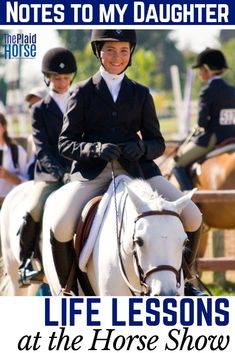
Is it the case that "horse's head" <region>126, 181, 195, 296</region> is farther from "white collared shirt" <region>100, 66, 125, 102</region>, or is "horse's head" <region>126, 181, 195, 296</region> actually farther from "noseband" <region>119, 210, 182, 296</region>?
"white collared shirt" <region>100, 66, 125, 102</region>

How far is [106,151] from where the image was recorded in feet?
21.8

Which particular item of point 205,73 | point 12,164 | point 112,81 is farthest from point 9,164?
point 112,81

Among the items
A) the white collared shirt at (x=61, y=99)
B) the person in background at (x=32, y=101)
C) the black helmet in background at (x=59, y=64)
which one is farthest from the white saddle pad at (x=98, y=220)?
the person in background at (x=32, y=101)

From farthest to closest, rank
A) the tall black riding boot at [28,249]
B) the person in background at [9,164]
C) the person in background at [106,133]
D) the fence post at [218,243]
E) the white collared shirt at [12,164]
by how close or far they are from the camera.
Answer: the fence post at [218,243] < the white collared shirt at [12,164] < the person in background at [9,164] < the tall black riding boot at [28,249] < the person in background at [106,133]

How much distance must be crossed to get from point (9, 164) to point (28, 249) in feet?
8.75

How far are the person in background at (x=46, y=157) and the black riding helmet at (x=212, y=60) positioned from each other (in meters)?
3.60

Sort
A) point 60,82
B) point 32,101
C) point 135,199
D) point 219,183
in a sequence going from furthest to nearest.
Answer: point 219,183
point 32,101
point 60,82
point 135,199

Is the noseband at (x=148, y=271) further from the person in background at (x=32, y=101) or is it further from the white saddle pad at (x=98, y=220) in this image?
the person in background at (x=32, y=101)

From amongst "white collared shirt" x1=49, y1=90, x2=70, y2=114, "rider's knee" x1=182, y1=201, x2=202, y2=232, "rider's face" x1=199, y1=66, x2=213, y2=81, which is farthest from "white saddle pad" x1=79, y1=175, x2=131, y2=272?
"rider's face" x1=199, y1=66, x2=213, y2=81

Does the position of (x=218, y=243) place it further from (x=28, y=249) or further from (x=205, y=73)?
(x=28, y=249)

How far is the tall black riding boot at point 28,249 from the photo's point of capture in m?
8.57

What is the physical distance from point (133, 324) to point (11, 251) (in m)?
2.65

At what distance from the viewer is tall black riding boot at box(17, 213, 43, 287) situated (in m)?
8.57

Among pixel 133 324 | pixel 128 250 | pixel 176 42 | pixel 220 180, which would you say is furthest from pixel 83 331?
pixel 176 42
